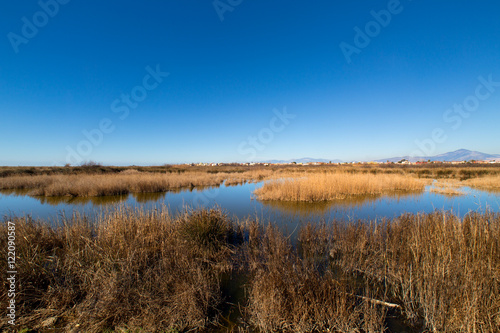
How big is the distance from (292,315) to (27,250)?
441cm

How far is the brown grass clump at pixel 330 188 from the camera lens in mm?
12094

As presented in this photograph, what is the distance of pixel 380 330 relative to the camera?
2.55 metres

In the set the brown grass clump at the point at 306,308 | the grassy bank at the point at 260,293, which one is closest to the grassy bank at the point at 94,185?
the grassy bank at the point at 260,293

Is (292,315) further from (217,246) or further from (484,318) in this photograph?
(217,246)

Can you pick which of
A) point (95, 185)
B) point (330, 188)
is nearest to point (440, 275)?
point (330, 188)

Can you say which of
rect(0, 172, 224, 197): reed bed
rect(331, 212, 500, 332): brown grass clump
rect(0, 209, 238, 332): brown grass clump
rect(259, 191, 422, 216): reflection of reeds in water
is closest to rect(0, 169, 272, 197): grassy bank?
rect(0, 172, 224, 197): reed bed

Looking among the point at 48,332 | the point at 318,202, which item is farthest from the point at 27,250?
the point at 318,202

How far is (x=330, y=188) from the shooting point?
41.8 feet

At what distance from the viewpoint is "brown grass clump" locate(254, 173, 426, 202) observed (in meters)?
12.1

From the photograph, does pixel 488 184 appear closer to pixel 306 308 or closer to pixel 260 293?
pixel 306 308

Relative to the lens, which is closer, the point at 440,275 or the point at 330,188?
the point at 440,275

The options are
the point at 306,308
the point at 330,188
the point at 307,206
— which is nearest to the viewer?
the point at 306,308

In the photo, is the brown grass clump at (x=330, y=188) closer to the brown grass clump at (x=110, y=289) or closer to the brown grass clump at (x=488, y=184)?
the brown grass clump at (x=488, y=184)

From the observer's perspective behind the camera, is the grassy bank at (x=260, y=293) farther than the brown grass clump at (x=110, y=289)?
No
